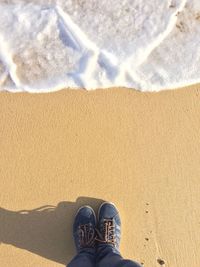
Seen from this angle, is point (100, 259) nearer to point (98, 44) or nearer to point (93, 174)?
point (93, 174)

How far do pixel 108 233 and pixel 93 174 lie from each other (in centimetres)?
39

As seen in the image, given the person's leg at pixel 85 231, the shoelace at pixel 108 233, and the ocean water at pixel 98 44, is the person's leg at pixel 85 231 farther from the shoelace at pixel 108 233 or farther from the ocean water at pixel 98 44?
the ocean water at pixel 98 44

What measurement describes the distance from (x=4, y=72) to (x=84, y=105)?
58 cm

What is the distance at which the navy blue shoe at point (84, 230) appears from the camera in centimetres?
273

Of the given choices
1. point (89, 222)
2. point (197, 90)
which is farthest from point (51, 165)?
point (197, 90)

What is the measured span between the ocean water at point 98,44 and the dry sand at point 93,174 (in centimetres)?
14

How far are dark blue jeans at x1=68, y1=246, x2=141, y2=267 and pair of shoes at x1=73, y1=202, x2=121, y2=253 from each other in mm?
52

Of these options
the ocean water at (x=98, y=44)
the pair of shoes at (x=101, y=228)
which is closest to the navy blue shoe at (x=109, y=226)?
the pair of shoes at (x=101, y=228)

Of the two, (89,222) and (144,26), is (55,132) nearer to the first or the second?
(89,222)

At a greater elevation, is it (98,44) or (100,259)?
(98,44)

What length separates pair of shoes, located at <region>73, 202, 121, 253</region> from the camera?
2.74 m

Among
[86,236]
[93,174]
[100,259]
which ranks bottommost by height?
[100,259]

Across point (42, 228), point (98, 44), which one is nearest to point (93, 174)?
point (42, 228)

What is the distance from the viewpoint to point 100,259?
2648 millimetres
